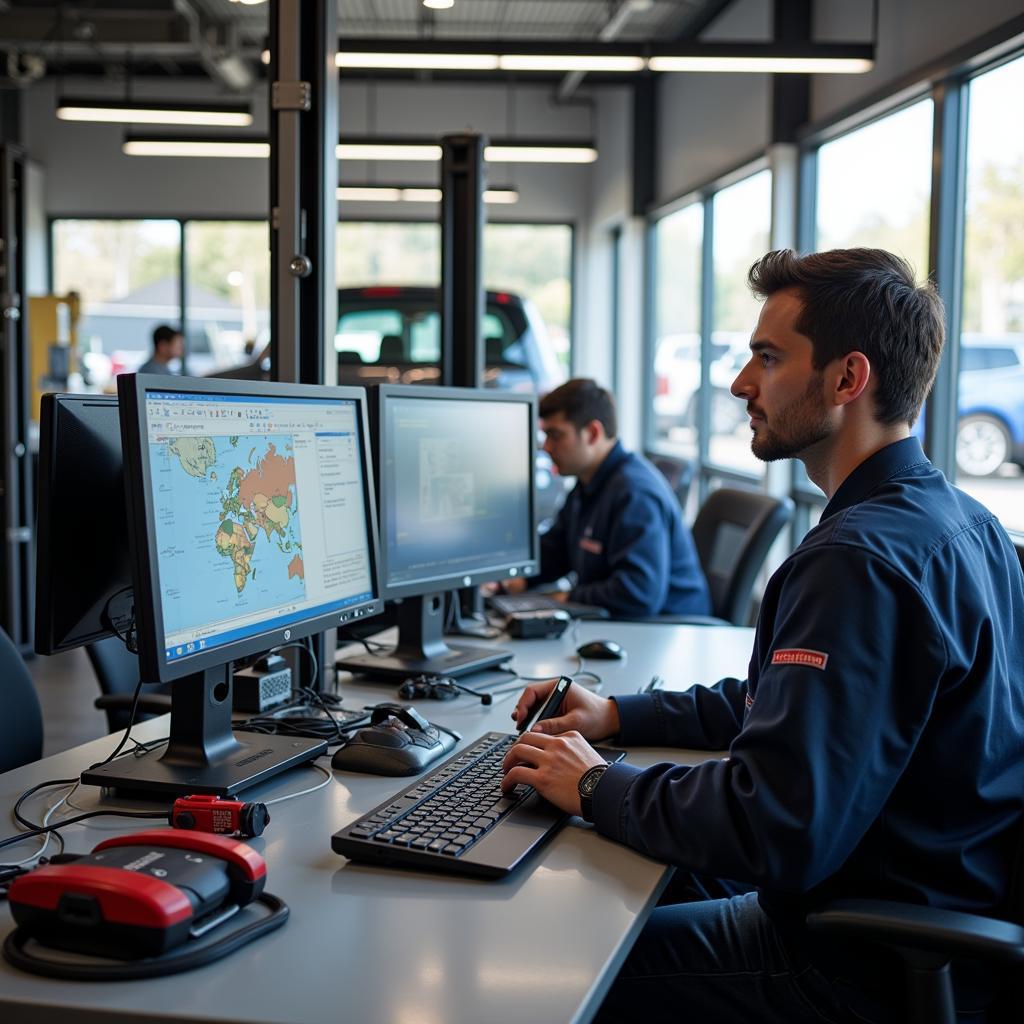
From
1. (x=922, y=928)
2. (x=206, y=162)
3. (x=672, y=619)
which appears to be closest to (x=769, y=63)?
(x=672, y=619)

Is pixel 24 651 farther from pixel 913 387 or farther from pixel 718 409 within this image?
pixel 913 387

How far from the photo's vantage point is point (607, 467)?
345 centimetres

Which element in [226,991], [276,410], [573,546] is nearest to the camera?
[226,991]

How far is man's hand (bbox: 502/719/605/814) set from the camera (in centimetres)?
140

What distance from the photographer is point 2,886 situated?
1197mm

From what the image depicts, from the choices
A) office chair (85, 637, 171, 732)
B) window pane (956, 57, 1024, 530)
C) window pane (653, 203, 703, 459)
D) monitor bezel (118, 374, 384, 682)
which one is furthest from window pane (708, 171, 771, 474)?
monitor bezel (118, 374, 384, 682)

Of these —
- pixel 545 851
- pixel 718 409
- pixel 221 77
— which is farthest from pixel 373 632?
pixel 221 77

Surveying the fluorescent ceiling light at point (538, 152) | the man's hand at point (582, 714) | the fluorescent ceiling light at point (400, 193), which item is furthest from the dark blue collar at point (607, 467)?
the fluorescent ceiling light at point (400, 193)

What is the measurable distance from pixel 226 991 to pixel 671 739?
875mm

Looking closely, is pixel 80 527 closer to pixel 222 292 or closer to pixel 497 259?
pixel 222 292

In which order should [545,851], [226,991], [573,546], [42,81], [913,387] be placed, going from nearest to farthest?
[226,991]
[545,851]
[913,387]
[573,546]
[42,81]

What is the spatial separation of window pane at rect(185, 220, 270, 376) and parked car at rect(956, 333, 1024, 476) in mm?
6580

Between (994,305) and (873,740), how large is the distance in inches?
124

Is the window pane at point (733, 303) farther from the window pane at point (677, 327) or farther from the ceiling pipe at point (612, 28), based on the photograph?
the ceiling pipe at point (612, 28)
